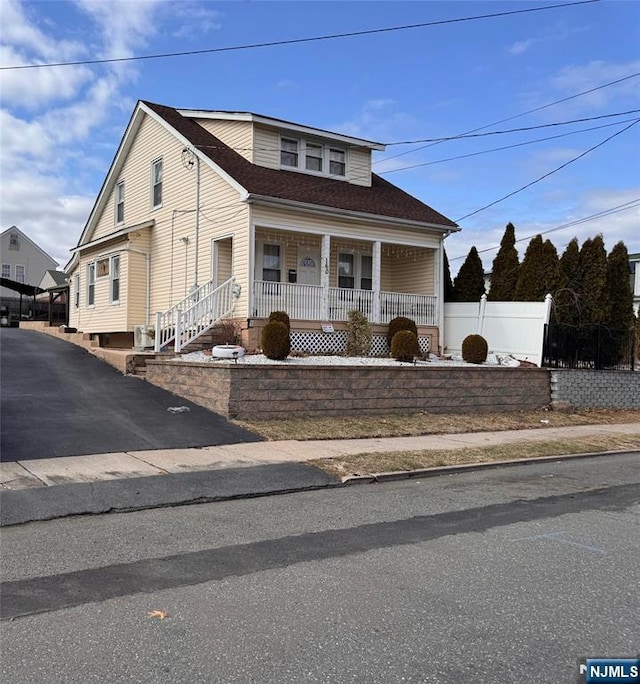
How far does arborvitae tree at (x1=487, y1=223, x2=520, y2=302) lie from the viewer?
2177cm

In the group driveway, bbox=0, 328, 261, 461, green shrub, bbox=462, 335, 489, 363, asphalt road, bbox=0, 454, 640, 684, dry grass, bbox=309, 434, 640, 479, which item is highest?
green shrub, bbox=462, 335, 489, 363

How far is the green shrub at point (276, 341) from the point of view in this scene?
1403 centimetres

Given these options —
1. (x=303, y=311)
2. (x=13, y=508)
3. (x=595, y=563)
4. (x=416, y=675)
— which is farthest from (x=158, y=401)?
(x=416, y=675)

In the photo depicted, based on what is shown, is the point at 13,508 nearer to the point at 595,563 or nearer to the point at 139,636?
the point at 139,636

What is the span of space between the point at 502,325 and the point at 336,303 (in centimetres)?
497

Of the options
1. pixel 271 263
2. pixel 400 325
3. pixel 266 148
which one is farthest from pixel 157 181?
pixel 400 325

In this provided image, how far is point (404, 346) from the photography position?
51.3 feet

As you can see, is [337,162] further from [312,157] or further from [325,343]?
[325,343]

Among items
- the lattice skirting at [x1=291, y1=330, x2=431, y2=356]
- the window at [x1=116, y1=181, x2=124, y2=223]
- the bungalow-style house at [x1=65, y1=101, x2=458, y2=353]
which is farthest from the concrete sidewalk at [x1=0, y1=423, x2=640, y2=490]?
the window at [x1=116, y1=181, x2=124, y2=223]

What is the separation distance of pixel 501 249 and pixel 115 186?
14502mm

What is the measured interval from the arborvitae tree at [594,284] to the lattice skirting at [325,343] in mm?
6743

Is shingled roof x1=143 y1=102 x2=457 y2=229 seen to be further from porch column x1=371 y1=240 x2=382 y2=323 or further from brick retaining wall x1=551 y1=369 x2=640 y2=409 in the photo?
brick retaining wall x1=551 y1=369 x2=640 y2=409

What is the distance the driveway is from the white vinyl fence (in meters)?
9.67

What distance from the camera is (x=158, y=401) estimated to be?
13141 mm
